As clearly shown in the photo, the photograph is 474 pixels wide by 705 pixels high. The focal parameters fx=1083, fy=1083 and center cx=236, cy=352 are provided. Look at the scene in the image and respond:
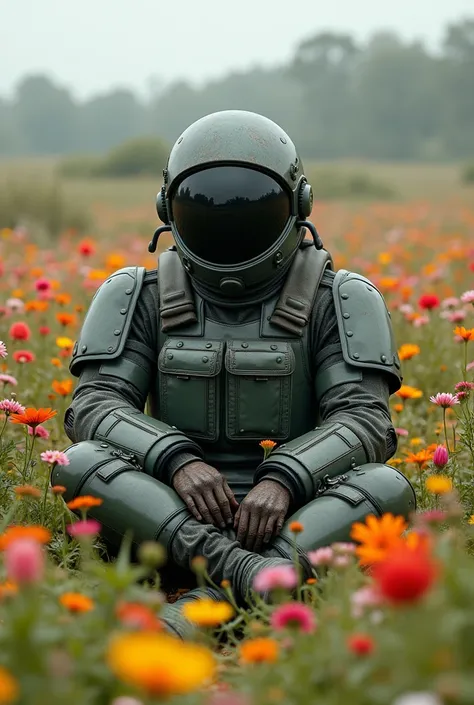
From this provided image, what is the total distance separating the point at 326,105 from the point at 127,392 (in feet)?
224

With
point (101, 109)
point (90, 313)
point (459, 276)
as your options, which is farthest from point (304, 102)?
point (90, 313)

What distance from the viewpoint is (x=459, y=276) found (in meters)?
8.80

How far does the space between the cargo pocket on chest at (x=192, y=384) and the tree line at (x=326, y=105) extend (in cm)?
5547

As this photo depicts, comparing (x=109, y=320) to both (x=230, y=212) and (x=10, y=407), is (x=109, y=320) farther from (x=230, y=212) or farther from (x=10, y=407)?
(x=230, y=212)

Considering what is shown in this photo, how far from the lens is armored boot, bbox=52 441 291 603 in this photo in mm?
3379

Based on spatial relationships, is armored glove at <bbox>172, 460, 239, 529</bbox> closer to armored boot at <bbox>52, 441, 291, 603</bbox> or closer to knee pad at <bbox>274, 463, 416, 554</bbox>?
armored boot at <bbox>52, 441, 291, 603</bbox>

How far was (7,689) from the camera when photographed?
1.66 metres

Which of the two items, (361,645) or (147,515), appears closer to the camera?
(361,645)

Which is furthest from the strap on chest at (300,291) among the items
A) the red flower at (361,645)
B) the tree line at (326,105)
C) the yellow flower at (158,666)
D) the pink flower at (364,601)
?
the tree line at (326,105)

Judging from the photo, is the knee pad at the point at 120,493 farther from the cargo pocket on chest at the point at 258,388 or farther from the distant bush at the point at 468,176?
the distant bush at the point at 468,176

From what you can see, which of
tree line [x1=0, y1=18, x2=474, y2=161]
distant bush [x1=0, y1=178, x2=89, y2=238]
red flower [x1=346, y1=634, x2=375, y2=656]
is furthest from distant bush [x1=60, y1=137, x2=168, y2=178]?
red flower [x1=346, y1=634, x2=375, y2=656]

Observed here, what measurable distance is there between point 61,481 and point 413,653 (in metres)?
2.05

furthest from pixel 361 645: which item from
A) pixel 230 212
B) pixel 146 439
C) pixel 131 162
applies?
pixel 131 162

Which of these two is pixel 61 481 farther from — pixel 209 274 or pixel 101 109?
pixel 101 109
